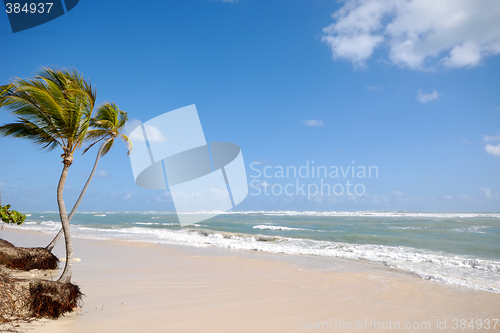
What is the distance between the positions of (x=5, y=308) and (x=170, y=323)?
6.55 ft

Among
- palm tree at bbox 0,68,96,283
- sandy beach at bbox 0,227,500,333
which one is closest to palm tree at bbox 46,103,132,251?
palm tree at bbox 0,68,96,283

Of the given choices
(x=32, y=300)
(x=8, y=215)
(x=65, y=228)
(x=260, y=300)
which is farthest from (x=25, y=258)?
(x=260, y=300)

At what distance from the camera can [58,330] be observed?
11.8 ft

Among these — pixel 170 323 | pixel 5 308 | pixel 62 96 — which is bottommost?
pixel 170 323

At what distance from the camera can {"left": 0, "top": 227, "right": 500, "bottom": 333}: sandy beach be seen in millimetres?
4133

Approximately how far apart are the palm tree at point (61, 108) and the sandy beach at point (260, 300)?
4.39 ft

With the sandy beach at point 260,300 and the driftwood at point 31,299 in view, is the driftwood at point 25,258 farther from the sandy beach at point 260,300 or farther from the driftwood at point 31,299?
the driftwood at point 31,299

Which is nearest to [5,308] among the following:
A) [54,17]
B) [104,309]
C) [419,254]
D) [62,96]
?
[104,309]

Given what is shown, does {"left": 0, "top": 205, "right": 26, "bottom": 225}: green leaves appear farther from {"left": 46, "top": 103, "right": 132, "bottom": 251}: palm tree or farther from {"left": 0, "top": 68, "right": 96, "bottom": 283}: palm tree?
{"left": 0, "top": 68, "right": 96, "bottom": 283}: palm tree

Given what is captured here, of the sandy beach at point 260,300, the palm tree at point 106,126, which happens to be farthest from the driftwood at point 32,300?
the palm tree at point 106,126

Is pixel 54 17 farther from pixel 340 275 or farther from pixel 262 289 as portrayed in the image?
pixel 340 275

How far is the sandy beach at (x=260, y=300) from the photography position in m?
4.13

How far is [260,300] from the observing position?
533 cm

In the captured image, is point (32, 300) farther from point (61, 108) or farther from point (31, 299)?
point (61, 108)
